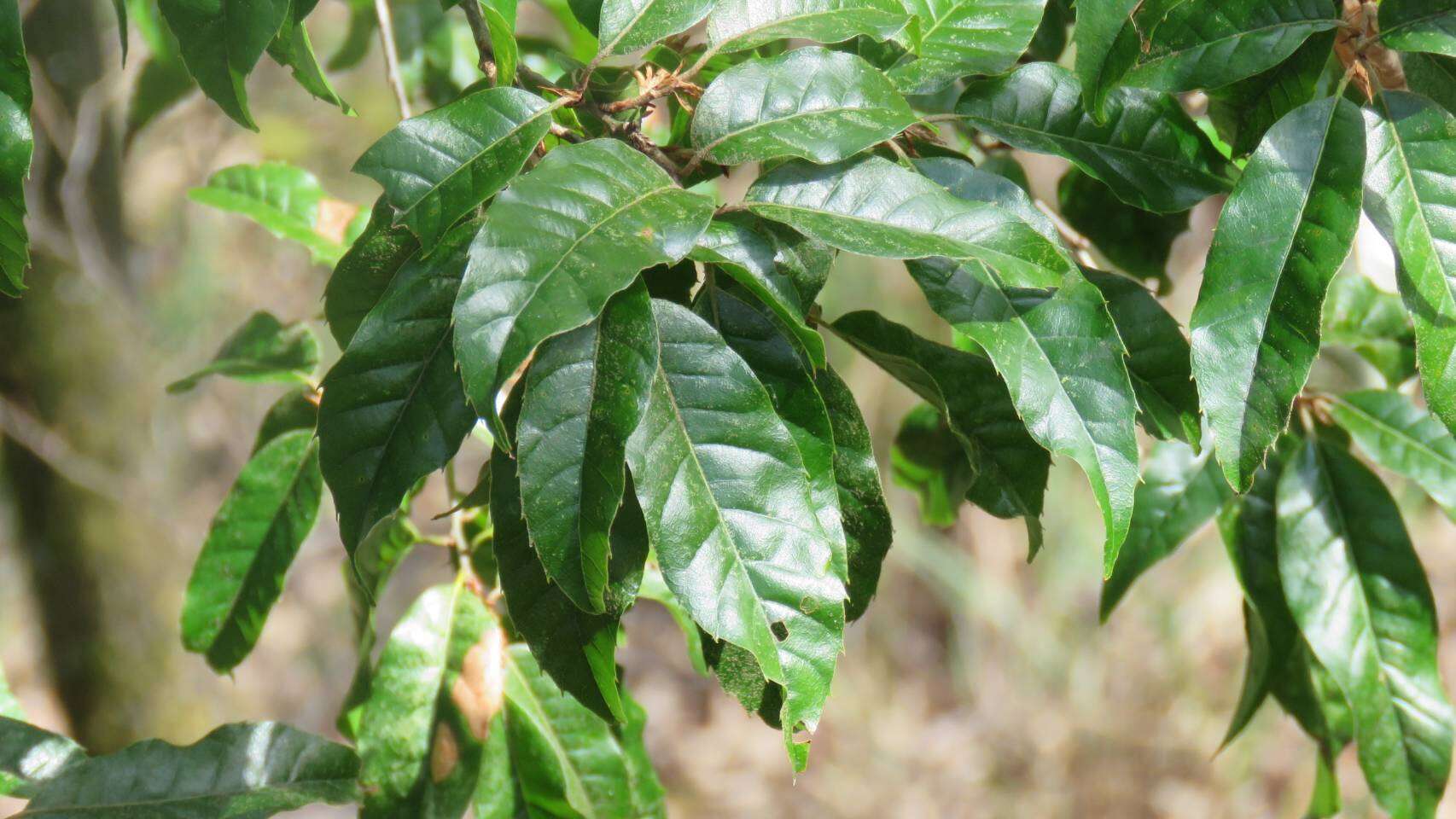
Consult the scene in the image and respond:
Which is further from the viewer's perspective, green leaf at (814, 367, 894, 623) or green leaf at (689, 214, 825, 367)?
green leaf at (814, 367, 894, 623)

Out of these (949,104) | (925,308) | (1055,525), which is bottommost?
(1055,525)

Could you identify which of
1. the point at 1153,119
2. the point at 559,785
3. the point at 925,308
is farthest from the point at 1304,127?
the point at 925,308

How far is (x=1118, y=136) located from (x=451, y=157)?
0.46 metres

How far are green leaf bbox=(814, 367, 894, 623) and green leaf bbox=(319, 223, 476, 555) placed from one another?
235mm

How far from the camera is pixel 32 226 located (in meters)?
2.03

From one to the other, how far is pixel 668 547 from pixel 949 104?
652 millimetres

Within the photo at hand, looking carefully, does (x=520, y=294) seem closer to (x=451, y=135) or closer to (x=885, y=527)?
(x=451, y=135)

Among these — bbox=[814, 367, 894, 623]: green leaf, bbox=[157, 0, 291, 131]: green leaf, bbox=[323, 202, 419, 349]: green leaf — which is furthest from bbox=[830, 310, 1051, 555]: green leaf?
bbox=[157, 0, 291, 131]: green leaf

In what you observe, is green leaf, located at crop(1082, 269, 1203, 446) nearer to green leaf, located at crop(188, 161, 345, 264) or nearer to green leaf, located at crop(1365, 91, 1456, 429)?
green leaf, located at crop(1365, 91, 1456, 429)

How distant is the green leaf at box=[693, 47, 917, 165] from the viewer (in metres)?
0.70

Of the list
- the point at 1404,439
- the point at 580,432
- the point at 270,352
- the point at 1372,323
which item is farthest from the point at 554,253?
the point at 1372,323

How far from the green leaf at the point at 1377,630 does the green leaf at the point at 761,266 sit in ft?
1.95

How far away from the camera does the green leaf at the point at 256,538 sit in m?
1.16

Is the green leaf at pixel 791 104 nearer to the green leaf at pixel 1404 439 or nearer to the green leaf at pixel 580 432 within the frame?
the green leaf at pixel 580 432
